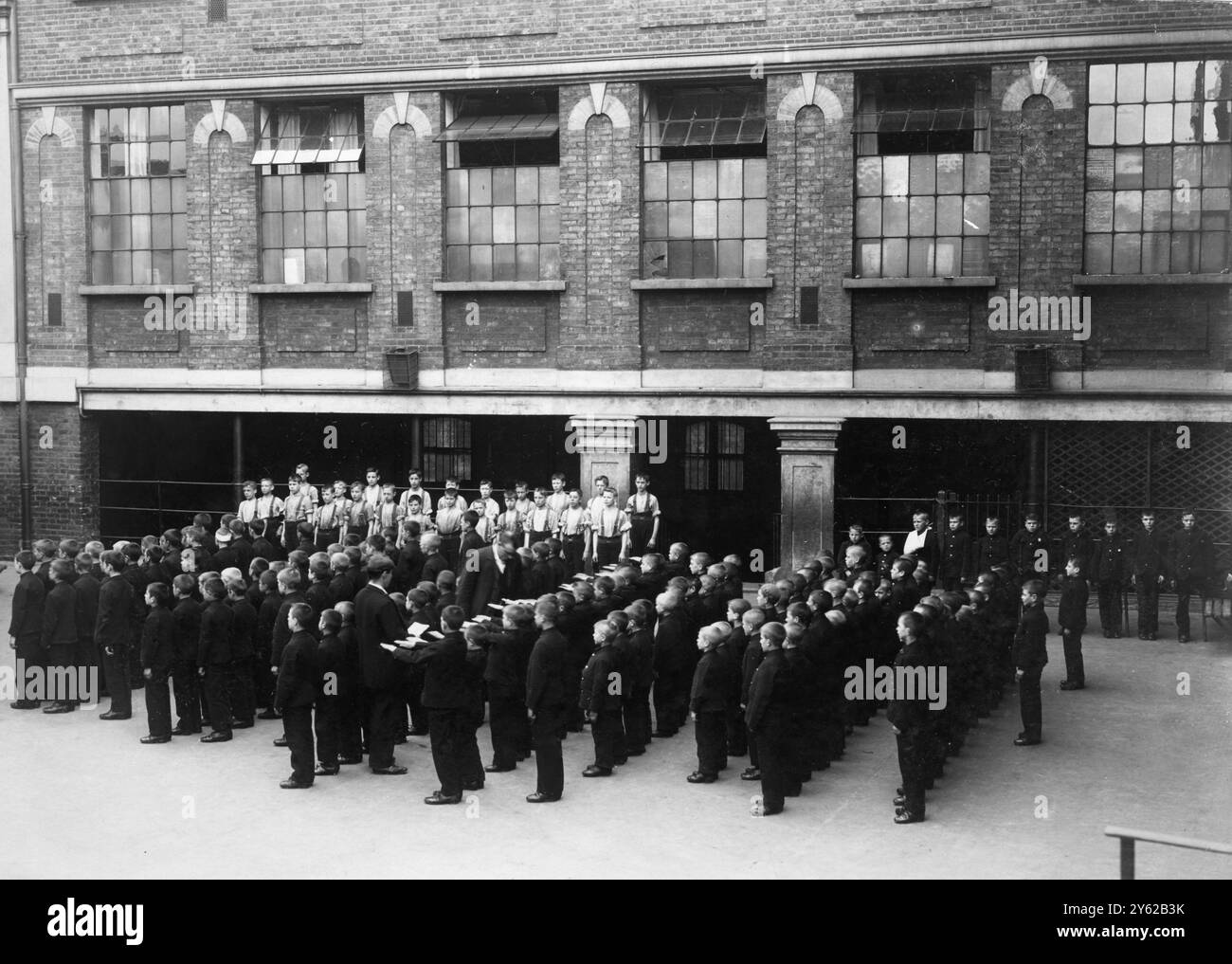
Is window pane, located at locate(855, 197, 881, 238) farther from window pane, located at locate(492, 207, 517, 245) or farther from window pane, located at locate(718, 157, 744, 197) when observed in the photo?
window pane, located at locate(492, 207, 517, 245)

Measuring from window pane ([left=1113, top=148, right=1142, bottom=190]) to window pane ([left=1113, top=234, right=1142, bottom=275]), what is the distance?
2.25ft

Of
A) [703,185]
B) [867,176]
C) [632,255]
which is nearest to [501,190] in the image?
[632,255]

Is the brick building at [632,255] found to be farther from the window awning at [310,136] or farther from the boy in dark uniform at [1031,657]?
the boy in dark uniform at [1031,657]

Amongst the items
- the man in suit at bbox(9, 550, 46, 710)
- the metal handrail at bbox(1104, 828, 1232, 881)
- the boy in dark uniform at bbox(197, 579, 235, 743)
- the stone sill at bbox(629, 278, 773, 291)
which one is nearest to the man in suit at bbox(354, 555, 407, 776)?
the boy in dark uniform at bbox(197, 579, 235, 743)

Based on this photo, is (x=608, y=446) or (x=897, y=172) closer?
(x=897, y=172)

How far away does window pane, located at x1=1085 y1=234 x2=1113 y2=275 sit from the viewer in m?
18.9

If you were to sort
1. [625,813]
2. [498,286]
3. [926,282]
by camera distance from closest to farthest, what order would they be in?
[625,813]
[926,282]
[498,286]

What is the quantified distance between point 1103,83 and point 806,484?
6.74 metres

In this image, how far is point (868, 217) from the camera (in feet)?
64.5

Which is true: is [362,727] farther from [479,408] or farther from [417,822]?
[479,408]

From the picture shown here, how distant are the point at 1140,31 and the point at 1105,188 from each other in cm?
206

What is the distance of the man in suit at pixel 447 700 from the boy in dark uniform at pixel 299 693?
914mm

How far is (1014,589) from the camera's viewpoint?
15875 mm

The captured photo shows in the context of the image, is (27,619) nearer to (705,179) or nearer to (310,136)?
(310,136)
